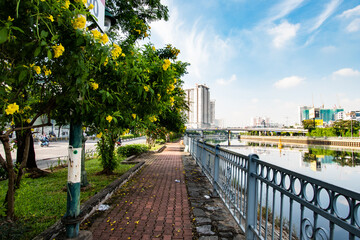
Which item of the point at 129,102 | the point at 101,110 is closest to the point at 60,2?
the point at 101,110

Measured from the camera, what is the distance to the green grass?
3066mm

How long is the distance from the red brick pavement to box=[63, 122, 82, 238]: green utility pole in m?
0.53

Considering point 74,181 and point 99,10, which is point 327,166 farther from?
point 99,10

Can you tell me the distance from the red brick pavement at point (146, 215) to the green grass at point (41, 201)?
2.23ft

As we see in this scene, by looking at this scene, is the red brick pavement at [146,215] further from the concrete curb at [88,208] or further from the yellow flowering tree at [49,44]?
the yellow flowering tree at [49,44]

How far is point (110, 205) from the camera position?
13.5 feet

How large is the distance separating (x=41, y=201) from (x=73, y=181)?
2.53 meters

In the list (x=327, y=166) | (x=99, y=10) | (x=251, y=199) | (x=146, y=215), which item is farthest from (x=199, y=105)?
(x=99, y=10)

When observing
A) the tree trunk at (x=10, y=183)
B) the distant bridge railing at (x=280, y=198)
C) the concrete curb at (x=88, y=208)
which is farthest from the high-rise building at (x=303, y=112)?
the tree trunk at (x=10, y=183)

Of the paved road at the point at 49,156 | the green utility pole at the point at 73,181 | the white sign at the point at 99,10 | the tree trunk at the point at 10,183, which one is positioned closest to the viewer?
the white sign at the point at 99,10

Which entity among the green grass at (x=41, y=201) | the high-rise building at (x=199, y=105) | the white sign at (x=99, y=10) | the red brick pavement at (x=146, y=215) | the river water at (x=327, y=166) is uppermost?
the high-rise building at (x=199, y=105)

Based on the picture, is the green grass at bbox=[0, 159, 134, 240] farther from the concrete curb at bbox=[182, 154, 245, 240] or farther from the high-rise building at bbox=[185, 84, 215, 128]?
the high-rise building at bbox=[185, 84, 215, 128]

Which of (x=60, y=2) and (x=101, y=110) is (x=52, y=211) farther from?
(x=60, y=2)

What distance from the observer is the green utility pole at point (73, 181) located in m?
2.42
